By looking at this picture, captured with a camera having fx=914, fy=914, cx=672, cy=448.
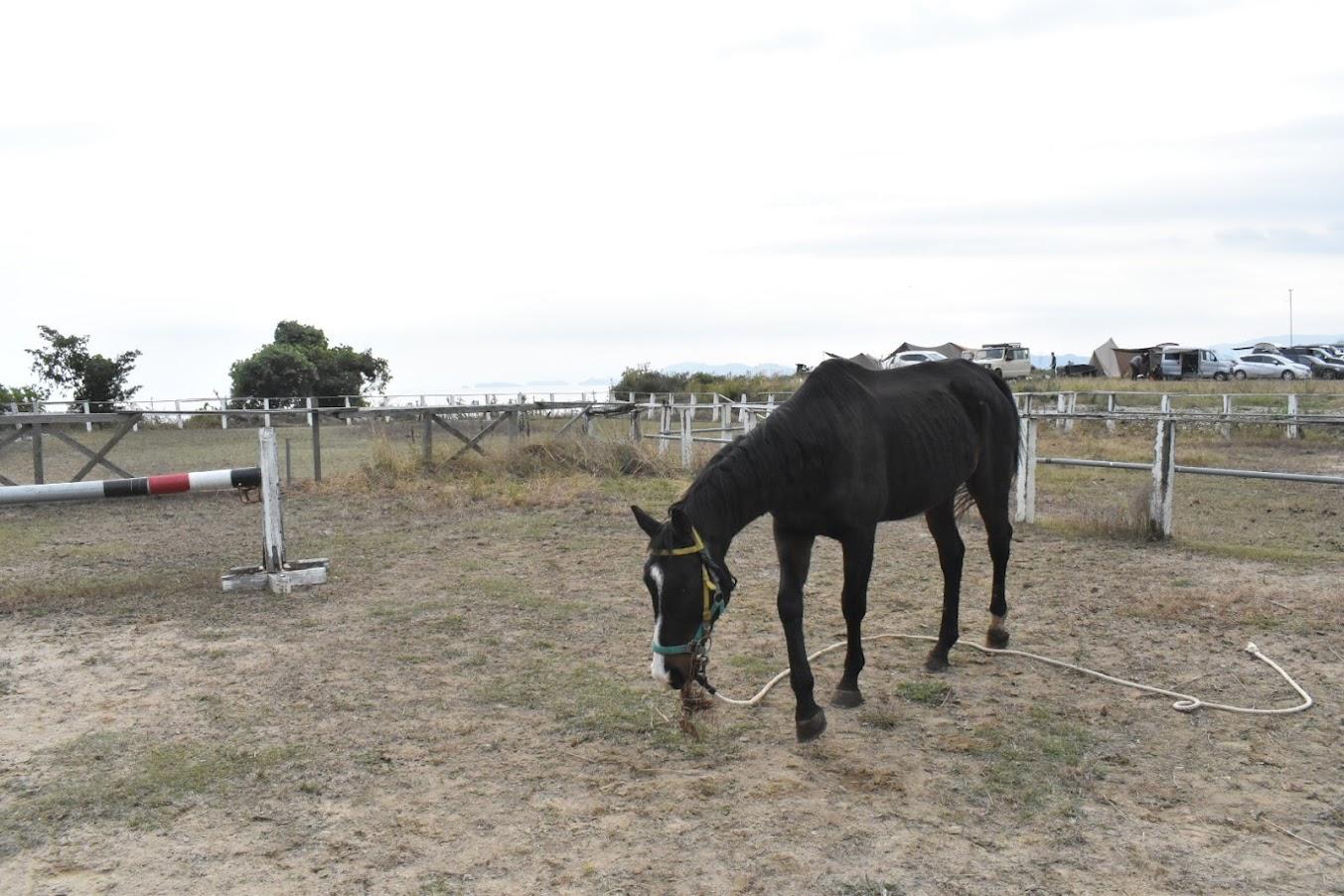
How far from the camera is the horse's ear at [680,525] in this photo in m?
3.76

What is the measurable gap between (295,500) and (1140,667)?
10733mm

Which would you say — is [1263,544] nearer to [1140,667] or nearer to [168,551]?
[1140,667]

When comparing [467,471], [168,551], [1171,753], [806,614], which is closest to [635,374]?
[467,471]

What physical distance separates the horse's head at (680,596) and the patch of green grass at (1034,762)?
1263 mm

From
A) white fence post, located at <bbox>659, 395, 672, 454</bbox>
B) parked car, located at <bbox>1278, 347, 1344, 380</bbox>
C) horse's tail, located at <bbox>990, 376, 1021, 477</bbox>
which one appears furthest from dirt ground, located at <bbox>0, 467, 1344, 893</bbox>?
parked car, located at <bbox>1278, 347, 1344, 380</bbox>

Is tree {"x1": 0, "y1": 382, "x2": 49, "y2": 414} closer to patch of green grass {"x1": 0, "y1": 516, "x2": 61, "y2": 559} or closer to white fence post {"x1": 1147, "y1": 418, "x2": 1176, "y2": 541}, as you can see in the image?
patch of green grass {"x1": 0, "y1": 516, "x2": 61, "y2": 559}

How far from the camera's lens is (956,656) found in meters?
5.51

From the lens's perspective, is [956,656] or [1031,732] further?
[956,656]

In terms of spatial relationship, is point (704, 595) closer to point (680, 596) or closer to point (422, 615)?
point (680, 596)

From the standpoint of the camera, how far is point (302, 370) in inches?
1366

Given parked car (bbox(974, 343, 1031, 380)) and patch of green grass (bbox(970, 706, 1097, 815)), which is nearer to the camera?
patch of green grass (bbox(970, 706, 1097, 815))

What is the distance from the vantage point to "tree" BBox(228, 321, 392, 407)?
34250mm

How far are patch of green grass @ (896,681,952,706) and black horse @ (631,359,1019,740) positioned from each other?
11.3 inches

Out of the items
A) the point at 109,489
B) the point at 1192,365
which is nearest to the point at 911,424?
the point at 109,489
